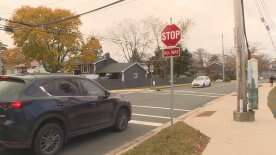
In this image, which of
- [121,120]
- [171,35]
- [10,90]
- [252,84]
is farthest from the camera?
[252,84]

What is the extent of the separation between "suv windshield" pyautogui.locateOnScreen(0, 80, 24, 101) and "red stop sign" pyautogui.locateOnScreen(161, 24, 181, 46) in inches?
168

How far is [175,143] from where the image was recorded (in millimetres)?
7613

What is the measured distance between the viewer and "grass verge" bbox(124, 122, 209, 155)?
22.6ft

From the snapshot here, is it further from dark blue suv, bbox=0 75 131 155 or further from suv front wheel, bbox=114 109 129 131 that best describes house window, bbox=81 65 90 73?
dark blue suv, bbox=0 75 131 155

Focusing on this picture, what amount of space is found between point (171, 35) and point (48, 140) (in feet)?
14.6

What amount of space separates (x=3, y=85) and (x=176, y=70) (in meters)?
62.3

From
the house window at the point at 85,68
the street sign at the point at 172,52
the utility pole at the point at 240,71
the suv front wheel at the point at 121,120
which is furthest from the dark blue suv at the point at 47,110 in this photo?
the house window at the point at 85,68

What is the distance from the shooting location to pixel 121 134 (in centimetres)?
940

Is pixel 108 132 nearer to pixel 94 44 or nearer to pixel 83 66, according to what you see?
pixel 94 44

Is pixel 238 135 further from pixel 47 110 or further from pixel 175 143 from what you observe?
pixel 47 110

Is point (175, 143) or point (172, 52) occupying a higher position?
point (172, 52)

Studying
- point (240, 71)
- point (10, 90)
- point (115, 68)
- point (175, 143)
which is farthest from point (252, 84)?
point (115, 68)

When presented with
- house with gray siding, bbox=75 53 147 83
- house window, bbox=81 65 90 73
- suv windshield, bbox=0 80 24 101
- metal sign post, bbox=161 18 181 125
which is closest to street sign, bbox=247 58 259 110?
metal sign post, bbox=161 18 181 125

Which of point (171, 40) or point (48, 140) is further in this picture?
point (171, 40)
